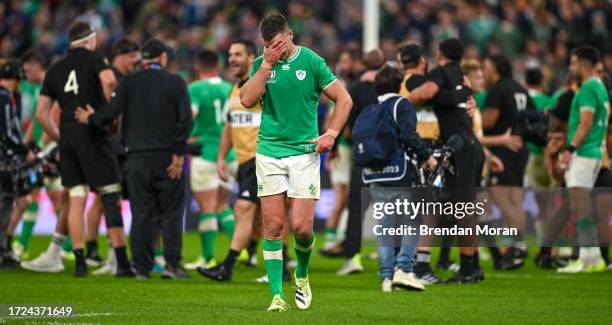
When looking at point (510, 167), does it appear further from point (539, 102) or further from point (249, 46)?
point (249, 46)

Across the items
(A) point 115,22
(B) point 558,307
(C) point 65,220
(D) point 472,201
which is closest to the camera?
(B) point 558,307

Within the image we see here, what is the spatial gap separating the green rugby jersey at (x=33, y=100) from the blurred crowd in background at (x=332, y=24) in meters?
6.65

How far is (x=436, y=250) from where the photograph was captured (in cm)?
1888

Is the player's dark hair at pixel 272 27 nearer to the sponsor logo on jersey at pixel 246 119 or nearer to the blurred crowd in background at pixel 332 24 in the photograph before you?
the sponsor logo on jersey at pixel 246 119

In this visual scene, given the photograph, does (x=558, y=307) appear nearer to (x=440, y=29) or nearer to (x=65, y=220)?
(x=65, y=220)

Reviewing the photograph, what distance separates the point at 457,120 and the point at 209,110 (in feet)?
12.2

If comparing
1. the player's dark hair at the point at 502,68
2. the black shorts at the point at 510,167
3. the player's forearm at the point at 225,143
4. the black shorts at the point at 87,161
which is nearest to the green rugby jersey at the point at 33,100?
the black shorts at the point at 87,161

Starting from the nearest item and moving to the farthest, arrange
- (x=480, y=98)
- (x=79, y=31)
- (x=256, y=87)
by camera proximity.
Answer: (x=256, y=87)
(x=79, y=31)
(x=480, y=98)

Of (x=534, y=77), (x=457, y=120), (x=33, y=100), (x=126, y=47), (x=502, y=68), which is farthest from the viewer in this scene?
(x=534, y=77)

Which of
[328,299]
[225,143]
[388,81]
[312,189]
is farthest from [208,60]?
[312,189]

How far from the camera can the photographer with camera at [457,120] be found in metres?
13.1

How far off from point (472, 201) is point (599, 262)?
9.46 feet

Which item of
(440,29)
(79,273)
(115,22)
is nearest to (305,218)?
(79,273)

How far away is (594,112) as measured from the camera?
14742 millimetres
